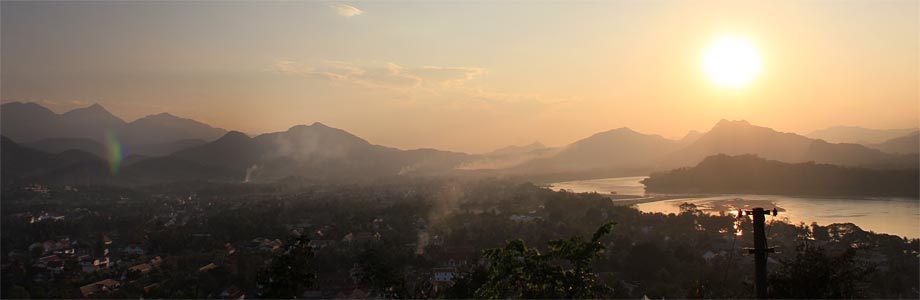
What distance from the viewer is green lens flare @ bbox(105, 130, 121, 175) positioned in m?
44.2

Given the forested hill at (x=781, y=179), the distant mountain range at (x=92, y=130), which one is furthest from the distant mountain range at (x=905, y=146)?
the distant mountain range at (x=92, y=130)

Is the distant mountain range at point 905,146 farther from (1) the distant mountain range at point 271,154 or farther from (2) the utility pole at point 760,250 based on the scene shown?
(2) the utility pole at point 760,250

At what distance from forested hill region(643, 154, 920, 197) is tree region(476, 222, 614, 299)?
36075mm

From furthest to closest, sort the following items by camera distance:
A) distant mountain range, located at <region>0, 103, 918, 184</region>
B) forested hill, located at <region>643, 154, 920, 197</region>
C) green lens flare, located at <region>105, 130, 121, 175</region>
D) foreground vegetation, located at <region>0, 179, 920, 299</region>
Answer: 1. green lens flare, located at <region>105, 130, 121, 175</region>
2. distant mountain range, located at <region>0, 103, 918, 184</region>
3. forested hill, located at <region>643, 154, 920, 197</region>
4. foreground vegetation, located at <region>0, 179, 920, 299</region>

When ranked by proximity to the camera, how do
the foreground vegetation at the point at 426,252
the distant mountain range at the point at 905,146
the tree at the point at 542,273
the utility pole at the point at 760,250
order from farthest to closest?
the distant mountain range at the point at 905,146
the foreground vegetation at the point at 426,252
the tree at the point at 542,273
the utility pole at the point at 760,250

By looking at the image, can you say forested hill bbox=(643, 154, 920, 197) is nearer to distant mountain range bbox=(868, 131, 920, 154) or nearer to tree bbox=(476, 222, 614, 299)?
distant mountain range bbox=(868, 131, 920, 154)

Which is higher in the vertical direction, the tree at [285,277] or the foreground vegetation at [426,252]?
the tree at [285,277]

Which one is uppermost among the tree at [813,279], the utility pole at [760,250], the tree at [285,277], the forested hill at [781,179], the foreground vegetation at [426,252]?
the forested hill at [781,179]

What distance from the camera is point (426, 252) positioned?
13.6 m

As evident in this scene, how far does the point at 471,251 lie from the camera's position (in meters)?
13.6

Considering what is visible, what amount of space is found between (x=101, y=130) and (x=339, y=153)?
23069 mm

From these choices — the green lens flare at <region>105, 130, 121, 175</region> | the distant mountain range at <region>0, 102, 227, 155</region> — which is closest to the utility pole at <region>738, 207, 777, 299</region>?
the distant mountain range at <region>0, 102, 227, 155</region>

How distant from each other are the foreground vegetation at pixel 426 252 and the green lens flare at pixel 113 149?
774 inches

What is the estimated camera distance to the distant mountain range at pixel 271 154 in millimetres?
38281
